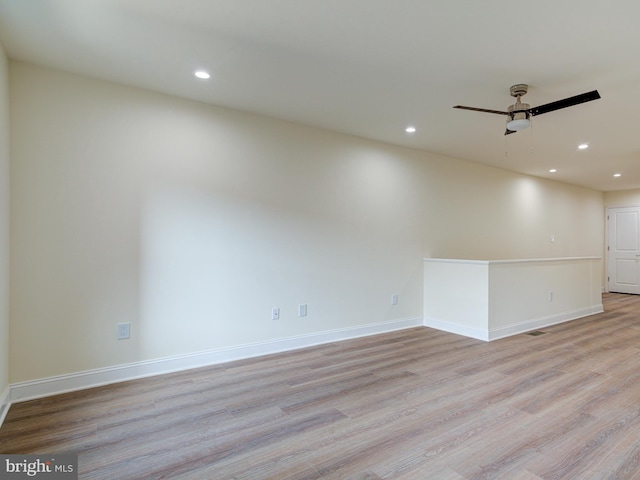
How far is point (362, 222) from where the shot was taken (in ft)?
14.6

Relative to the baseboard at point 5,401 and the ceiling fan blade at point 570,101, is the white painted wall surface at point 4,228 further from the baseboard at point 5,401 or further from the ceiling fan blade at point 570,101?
the ceiling fan blade at point 570,101

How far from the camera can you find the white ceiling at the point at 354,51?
202 cm

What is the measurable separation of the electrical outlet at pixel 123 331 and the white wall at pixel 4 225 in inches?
28.1

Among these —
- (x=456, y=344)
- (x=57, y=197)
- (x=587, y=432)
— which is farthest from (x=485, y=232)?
(x=57, y=197)

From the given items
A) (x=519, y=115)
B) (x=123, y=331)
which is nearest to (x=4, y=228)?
(x=123, y=331)

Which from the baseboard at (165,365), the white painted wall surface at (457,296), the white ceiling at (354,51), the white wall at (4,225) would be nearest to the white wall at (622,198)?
the white ceiling at (354,51)

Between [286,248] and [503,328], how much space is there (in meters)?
2.94

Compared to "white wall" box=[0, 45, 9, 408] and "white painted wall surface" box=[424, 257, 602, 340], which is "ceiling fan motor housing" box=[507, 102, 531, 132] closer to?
"white painted wall surface" box=[424, 257, 602, 340]

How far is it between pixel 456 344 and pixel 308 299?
183cm

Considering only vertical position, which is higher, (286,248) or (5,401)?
(286,248)

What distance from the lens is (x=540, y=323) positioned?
484cm

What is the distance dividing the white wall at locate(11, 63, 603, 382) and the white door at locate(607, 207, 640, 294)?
21.0ft

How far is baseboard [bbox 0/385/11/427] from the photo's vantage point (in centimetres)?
230

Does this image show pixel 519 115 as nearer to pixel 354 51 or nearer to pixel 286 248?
pixel 354 51
